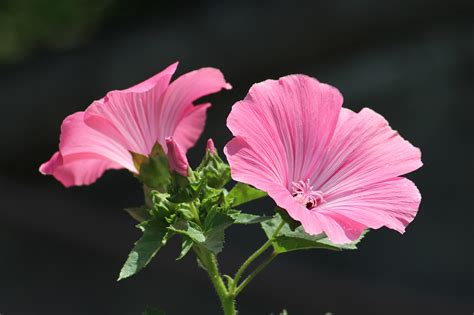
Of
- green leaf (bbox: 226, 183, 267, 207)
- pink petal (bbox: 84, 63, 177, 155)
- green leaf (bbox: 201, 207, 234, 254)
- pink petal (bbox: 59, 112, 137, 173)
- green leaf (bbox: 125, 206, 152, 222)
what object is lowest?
green leaf (bbox: 201, 207, 234, 254)

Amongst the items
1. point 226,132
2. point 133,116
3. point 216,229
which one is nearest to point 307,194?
point 216,229

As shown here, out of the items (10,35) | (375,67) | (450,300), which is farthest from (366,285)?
(10,35)

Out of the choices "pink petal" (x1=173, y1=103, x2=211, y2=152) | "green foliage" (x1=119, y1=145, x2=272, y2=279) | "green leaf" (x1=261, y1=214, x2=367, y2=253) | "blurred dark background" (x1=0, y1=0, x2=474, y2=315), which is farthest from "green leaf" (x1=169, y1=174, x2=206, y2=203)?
"blurred dark background" (x1=0, y1=0, x2=474, y2=315)

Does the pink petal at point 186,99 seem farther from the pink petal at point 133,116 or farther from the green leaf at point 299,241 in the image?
the green leaf at point 299,241

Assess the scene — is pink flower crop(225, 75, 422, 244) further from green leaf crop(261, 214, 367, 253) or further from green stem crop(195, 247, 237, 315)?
green stem crop(195, 247, 237, 315)

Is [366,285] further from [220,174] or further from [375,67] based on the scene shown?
[220,174]

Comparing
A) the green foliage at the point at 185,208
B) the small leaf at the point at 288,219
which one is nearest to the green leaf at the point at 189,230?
the green foliage at the point at 185,208
